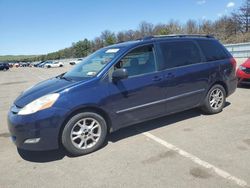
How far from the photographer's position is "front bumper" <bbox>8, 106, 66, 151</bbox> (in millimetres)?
3758

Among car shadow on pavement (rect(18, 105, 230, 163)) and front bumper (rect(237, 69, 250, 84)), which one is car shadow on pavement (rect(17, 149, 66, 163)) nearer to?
car shadow on pavement (rect(18, 105, 230, 163))

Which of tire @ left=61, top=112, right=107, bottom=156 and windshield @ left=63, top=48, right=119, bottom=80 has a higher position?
windshield @ left=63, top=48, right=119, bottom=80

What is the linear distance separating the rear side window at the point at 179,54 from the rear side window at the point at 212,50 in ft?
0.76

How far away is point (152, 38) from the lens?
16.5 ft

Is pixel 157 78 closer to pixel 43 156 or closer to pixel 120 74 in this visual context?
pixel 120 74

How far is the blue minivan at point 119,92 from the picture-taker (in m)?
3.85

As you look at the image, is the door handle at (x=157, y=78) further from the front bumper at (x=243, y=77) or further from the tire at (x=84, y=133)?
the front bumper at (x=243, y=77)

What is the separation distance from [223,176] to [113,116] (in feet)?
6.40

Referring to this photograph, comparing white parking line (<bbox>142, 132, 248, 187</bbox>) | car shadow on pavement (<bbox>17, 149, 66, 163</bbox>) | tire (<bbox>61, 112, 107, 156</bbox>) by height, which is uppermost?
tire (<bbox>61, 112, 107, 156</bbox>)

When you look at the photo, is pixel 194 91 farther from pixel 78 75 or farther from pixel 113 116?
pixel 78 75

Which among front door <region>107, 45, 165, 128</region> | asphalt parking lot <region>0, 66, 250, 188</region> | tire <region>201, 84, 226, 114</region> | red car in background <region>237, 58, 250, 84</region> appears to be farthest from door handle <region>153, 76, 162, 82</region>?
red car in background <region>237, 58, 250, 84</region>

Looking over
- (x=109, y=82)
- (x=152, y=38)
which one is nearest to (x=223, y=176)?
(x=109, y=82)

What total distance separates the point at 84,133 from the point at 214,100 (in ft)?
10.6

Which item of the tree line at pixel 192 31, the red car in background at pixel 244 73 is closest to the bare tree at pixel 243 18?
the tree line at pixel 192 31
